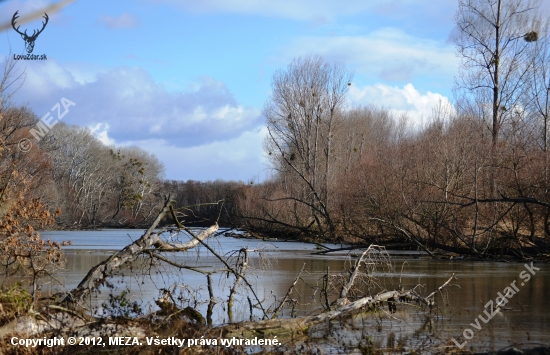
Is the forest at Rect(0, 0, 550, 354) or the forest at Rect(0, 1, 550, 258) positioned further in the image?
the forest at Rect(0, 1, 550, 258)

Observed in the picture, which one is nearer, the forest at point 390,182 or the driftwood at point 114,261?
the driftwood at point 114,261

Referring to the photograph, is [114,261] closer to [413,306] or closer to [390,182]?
[413,306]

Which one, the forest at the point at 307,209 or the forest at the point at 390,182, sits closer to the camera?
the forest at the point at 307,209

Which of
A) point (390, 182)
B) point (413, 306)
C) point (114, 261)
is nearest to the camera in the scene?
point (114, 261)

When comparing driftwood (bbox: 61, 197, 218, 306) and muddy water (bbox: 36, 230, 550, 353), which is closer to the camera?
driftwood (bbox: 61, 197, 218, 306)

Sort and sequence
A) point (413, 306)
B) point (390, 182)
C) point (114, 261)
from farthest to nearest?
point (390, 182) → point (413, 306) → point (114, 261)

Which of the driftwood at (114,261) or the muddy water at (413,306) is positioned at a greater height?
the driftwood at (114,261)

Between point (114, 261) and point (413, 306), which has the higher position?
point (114, 261)

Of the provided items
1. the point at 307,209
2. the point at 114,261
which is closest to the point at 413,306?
the point at 114,261

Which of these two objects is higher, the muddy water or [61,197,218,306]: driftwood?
[61,197,218,306]: driftwood

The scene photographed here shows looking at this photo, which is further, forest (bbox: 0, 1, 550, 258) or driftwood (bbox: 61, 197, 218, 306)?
forest (bbox: 0, 1, 550, 258)

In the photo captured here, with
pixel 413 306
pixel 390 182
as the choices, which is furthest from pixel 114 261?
pixel 390 182

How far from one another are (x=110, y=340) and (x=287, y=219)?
99.6 ft

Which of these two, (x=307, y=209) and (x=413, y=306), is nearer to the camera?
(x=413, y=306)
